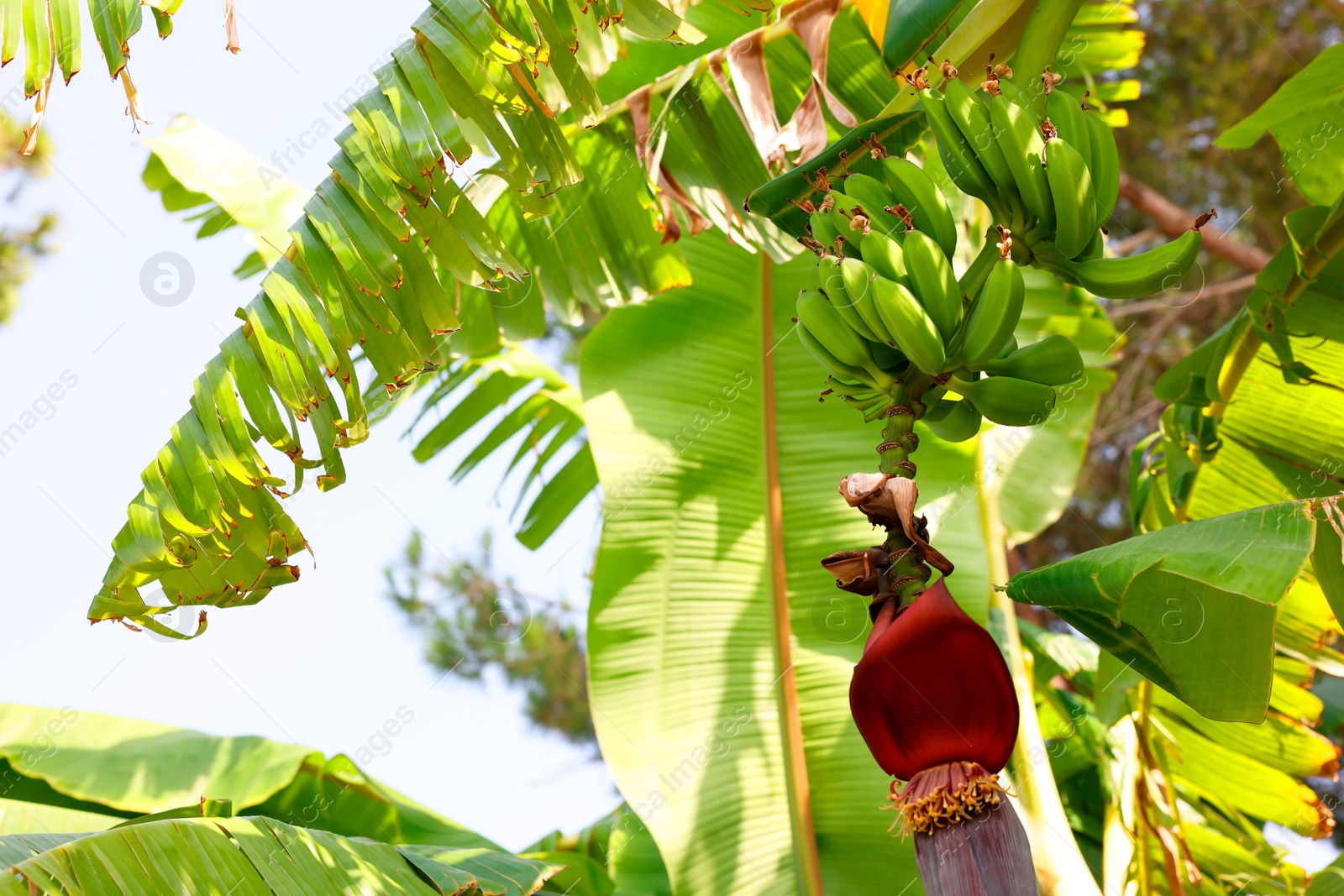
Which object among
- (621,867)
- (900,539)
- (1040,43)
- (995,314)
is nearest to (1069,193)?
(995,314)

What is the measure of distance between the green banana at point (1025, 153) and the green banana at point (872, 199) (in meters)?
0.14

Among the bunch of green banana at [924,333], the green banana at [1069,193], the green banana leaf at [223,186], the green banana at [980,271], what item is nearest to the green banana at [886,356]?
the bunch of green banana at [924,333]

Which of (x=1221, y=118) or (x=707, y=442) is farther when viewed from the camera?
(x=1221, y=118)

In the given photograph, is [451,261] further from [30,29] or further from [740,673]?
[740,673]

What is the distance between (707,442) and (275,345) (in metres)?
0.85

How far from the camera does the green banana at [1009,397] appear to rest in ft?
3.08

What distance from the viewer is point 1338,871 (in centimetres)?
146

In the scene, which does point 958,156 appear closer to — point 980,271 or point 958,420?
point 980,271

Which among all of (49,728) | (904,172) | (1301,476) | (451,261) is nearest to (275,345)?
(451,261)

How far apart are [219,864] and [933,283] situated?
3.17 feet

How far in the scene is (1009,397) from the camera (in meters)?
0.95

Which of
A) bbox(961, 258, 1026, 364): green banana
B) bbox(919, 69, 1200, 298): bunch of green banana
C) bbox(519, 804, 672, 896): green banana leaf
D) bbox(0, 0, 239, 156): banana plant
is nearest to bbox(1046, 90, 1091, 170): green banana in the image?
bbox(919, 69, 1200, 298): bunch of green banana

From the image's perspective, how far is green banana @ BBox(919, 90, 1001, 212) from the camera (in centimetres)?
103

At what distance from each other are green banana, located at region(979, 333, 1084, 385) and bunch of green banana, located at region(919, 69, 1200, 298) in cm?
10
